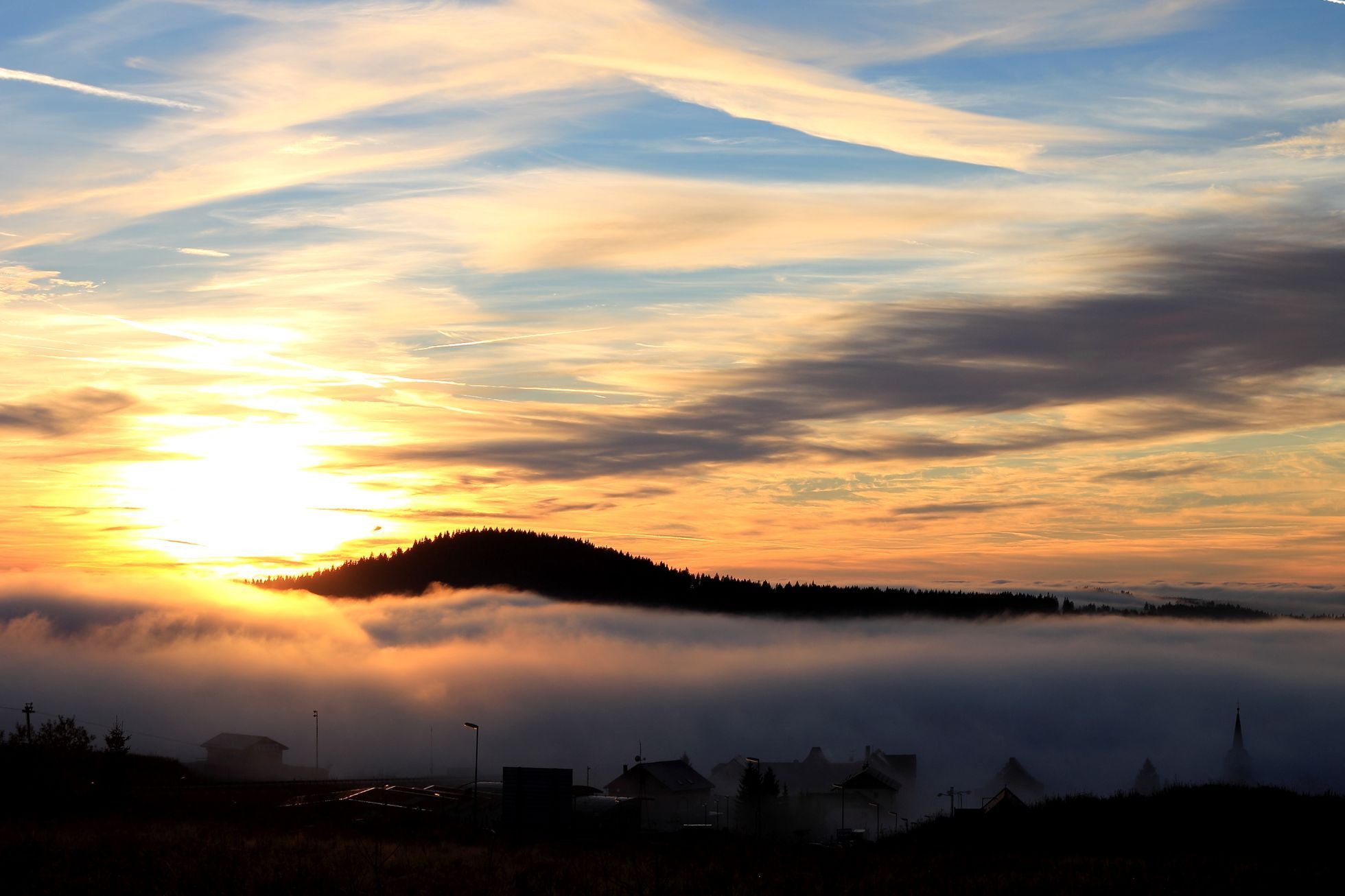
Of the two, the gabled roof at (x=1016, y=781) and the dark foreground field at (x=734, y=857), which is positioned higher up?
the dark foreground field at (x=734, y=857)

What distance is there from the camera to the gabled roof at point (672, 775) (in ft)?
393

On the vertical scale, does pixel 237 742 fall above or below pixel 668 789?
below

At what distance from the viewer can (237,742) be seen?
170 m

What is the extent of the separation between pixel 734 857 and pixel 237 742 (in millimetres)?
142300

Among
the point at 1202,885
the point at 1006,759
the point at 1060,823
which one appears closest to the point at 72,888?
the point at 1202,885

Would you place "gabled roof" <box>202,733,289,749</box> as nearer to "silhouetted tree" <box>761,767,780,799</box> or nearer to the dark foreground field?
"silhouetted tree" <box>761,767,780,799</box>

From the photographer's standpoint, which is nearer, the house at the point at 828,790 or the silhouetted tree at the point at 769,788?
the house at the point at 828,790

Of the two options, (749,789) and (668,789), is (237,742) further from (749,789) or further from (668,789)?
(749,789)

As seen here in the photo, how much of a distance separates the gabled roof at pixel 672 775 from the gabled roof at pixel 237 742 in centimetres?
6917

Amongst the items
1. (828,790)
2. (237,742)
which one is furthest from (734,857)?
(237,742)

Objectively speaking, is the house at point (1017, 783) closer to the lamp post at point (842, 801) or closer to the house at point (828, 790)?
the house at point (828, 790)

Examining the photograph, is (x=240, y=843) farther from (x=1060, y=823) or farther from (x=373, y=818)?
(x=1060, y=823)

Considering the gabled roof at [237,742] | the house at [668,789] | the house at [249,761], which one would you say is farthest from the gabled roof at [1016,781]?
the gabled roof at [237,742]

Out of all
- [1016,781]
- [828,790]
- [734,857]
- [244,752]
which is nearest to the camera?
[734,857]
